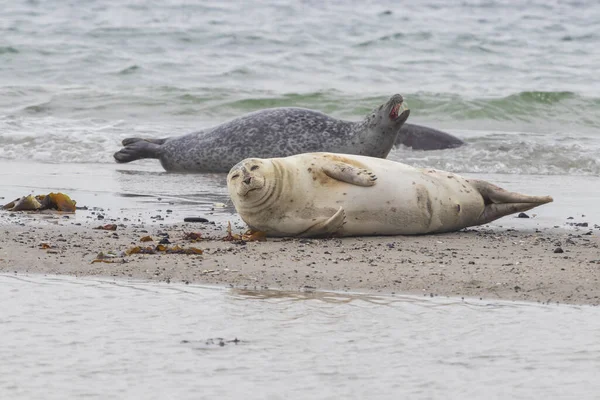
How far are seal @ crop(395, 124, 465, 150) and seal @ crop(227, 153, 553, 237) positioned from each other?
4.70m

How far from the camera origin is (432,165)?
9492 mm

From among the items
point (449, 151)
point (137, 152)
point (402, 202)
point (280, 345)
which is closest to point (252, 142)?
point (137, 152)

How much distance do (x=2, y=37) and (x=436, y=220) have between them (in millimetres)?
14749

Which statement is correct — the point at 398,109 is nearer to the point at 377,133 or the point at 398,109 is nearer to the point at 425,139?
the point at 377,133

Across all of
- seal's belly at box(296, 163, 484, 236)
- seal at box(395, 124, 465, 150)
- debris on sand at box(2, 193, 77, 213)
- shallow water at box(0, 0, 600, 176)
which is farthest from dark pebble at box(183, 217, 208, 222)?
seal at box(395, 124, 465, 150)

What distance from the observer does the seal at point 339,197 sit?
5.41m

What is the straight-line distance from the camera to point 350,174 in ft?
17.9

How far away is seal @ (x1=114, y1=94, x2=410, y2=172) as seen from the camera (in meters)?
9.00

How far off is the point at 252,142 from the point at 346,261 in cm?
445

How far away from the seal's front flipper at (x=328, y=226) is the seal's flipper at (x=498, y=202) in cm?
84

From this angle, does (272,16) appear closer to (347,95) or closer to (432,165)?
(347,95)

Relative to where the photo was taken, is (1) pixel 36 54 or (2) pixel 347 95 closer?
(2) pixel 347 95

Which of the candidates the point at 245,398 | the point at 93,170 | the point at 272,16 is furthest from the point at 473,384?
the point at 272,16

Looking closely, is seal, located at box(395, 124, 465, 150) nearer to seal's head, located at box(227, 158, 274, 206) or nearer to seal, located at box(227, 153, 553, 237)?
seal, located at box(227, 153, 553, 237)
